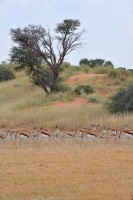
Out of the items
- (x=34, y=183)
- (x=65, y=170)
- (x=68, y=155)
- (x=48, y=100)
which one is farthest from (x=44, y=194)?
(x=48, y=100)

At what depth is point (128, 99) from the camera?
29.5 metres

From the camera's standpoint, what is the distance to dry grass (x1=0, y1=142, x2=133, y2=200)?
35.9 ft

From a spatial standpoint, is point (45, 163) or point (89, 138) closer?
point (45, 163)

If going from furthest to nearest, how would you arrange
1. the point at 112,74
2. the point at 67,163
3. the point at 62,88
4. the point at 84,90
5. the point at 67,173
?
the point at 112,74, the point at 62,88, the point at 84,90, the point at 67,163, the point at 67,173

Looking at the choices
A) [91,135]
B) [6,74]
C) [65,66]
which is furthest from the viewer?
[65,66]

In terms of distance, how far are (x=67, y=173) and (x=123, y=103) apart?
54.7 ft

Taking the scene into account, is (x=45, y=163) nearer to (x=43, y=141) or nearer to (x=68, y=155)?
(x=68, y=155)

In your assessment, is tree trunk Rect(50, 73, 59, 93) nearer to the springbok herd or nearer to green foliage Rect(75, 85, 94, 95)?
green foliage Rect(75, 85, 94, 95)

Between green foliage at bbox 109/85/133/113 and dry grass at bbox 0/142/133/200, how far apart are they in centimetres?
1056

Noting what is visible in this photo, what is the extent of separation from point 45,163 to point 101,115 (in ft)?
46.9

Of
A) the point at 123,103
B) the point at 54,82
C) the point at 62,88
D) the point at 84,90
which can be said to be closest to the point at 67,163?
the point at 123,103

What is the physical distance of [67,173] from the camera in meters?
13.2

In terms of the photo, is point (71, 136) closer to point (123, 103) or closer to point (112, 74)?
point (123, 103)

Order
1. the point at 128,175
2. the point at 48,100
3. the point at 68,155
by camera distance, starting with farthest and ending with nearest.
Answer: the point at 48,100 → the point at 68,155 → the point at 128,175
